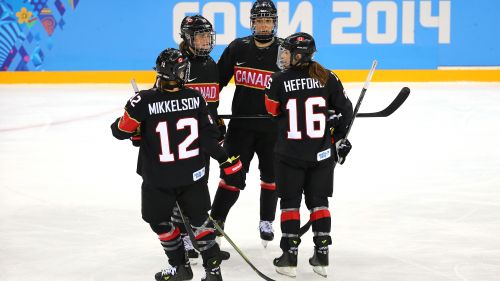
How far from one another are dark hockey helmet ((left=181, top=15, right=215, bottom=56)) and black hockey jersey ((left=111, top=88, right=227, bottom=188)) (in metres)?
0.60

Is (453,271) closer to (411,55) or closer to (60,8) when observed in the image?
(411,55)

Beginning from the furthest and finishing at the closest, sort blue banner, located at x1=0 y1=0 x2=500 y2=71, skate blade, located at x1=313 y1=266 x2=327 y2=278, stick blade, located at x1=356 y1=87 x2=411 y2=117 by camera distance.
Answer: blue banner, located at x1=0 y1=0 x2=500 y2=71 → stick blade, located at x1=356 y1=87 x2=411 y2=117 → skate blade, located at x1=313 y1=266 x2=327 y2=278

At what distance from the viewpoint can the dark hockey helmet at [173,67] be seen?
3346 millimetres

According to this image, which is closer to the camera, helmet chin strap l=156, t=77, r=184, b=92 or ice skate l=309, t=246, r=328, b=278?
helmet chin strap l=156, t=77, r=184, b=92

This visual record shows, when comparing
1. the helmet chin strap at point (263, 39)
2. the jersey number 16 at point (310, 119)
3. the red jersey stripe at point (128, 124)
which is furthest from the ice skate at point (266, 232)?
the red jersey stripe at point (128, 124)

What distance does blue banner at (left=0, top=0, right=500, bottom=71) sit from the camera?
10.1 metres

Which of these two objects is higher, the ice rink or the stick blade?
the stick blade

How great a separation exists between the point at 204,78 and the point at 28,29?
21.7 ft

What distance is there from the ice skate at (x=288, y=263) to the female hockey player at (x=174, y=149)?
0.36 meters

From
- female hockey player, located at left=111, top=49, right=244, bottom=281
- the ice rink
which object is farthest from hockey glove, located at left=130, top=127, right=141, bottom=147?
the ice rink

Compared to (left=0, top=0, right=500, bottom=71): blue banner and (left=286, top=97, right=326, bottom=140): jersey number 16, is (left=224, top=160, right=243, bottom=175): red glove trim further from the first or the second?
(left=0, top=0, right=500, bottom=71): blue banner

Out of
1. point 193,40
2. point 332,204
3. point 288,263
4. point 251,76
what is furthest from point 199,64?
point 332,204

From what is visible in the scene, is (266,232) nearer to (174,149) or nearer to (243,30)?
(174,149)

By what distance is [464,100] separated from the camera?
893cm
